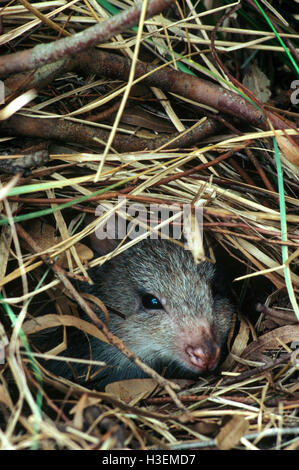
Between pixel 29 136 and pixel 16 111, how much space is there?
18cm

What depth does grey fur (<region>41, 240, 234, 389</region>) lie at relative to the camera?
12.0ft

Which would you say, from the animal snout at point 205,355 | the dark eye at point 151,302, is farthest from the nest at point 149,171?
the dark eye at point 151,302

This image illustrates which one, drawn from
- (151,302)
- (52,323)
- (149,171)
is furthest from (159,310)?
(149,171)

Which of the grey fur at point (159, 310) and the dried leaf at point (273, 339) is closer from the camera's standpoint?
the dried leaf at point (273, 339)

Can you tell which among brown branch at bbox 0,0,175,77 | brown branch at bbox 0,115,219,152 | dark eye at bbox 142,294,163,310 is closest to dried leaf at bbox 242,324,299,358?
dark eye at bbox 142,294,163,310

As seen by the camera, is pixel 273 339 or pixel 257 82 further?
pixel 257 82

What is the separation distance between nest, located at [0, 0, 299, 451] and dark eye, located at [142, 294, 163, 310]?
58 cm

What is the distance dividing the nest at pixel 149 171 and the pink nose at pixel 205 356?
131mm

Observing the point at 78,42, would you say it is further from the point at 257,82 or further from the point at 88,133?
the point at 257,82

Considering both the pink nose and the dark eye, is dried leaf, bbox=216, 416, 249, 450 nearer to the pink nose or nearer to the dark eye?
the pink nose

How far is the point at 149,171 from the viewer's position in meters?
3.39

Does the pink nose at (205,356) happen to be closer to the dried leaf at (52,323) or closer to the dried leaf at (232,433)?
the dried leaf at (52,323)

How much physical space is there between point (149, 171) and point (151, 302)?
1.06 metres

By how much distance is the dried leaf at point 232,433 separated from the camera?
2449mm
